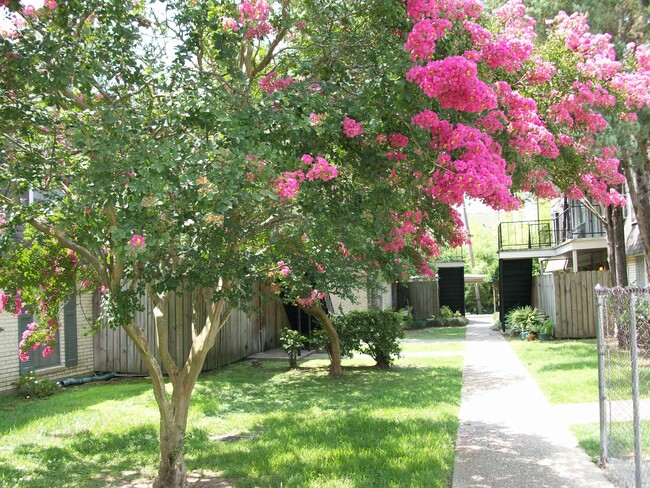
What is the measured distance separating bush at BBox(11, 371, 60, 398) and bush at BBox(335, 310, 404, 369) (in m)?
5.76

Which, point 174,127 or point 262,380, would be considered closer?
point 174,127

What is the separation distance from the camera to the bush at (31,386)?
10.3 meters

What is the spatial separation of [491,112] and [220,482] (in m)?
4.09

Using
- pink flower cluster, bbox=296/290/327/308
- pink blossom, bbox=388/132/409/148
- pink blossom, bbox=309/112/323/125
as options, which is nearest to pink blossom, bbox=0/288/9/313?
pink blossom, bbox=309/112/323/125

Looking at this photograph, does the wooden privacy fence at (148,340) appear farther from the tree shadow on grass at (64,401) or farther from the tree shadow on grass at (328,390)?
→ the tree shadow on grass at (328,390)

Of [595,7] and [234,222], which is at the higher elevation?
[595,7]

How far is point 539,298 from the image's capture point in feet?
69.0

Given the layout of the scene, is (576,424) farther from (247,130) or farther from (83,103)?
(83,103)

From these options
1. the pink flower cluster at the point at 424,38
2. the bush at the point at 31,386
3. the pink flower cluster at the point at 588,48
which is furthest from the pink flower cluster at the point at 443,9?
the bush at the point at 31,386

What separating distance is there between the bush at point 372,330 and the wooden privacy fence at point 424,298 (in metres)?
16.6

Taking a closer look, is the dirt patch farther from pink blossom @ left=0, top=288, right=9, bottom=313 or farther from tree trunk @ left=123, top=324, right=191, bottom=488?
pink blossom @ left=0, top=288, right=9, bottom=313

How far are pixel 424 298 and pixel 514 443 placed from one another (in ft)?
76.8

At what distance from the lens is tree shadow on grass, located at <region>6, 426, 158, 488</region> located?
588cm

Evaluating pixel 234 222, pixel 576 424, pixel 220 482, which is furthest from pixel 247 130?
pixel 576 424
